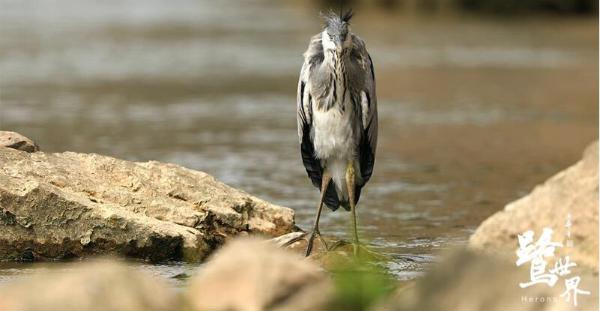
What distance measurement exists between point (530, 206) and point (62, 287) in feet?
9.61

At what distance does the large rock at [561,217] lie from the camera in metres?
6.93

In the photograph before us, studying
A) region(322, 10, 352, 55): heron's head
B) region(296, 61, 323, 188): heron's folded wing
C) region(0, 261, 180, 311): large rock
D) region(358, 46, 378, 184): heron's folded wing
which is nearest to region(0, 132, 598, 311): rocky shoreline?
region(0, 261, 180, 311): large rock

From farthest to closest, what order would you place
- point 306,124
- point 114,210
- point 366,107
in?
point 306,124
point 366,107
point 114,210

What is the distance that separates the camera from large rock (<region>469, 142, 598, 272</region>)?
693cm

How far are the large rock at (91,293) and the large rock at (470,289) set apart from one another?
3.21ft

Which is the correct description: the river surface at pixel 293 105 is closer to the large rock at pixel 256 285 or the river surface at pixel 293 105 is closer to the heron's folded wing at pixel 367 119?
the heron's folded wing at pixel 367 119

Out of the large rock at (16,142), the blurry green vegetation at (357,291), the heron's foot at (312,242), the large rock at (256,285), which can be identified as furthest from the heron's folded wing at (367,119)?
the large rock at (256,285)

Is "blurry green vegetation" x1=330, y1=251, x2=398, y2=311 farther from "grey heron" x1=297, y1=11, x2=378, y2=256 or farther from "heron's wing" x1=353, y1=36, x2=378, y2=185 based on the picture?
"heron's wing" x1=353, y1=36, x2=378, y2=185

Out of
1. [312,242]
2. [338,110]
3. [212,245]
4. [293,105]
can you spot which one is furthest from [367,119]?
[293,105]

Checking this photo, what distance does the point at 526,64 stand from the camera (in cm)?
2666

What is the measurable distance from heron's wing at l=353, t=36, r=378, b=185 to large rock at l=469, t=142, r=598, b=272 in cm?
200

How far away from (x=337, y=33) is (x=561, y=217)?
97.2 inches

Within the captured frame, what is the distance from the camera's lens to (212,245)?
9.35 metres

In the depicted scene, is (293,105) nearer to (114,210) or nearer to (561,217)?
(114,210)
